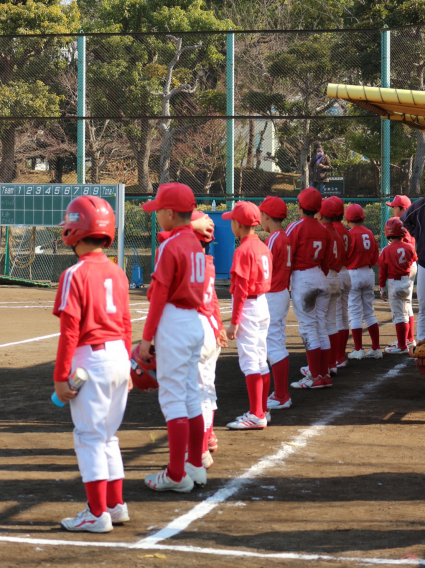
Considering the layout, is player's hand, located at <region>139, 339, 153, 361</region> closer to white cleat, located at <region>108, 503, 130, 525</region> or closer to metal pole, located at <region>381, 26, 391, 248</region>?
white cleat, located at <region>108, 503, 130, 525</region>

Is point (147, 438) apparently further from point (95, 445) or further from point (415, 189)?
point (415, 189)

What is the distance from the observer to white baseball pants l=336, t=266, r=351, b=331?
998 centimetres

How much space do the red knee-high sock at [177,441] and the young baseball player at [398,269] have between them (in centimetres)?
642

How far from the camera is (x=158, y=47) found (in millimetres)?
22516

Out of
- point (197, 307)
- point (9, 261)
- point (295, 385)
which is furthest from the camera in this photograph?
Answer: point (9, 261)

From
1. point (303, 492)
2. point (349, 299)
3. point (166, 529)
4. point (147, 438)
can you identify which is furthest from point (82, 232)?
point (349, 299)

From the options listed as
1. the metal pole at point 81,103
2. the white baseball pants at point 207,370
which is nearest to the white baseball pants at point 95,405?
the white baseball pants at point 207,370

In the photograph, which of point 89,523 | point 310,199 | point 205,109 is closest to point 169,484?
point 89,523

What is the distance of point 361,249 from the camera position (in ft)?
34.4

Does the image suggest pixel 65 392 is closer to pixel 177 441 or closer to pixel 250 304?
pixel 177 441

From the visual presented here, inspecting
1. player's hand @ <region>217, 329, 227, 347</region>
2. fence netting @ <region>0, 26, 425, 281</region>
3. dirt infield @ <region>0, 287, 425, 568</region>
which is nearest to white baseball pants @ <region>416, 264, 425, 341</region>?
dirt infield @ <region>0, 287, 425, 568</region>

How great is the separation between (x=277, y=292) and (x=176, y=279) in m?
2.76

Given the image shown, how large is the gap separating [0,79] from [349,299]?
15.9 meters

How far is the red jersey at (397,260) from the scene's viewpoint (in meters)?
10.6
